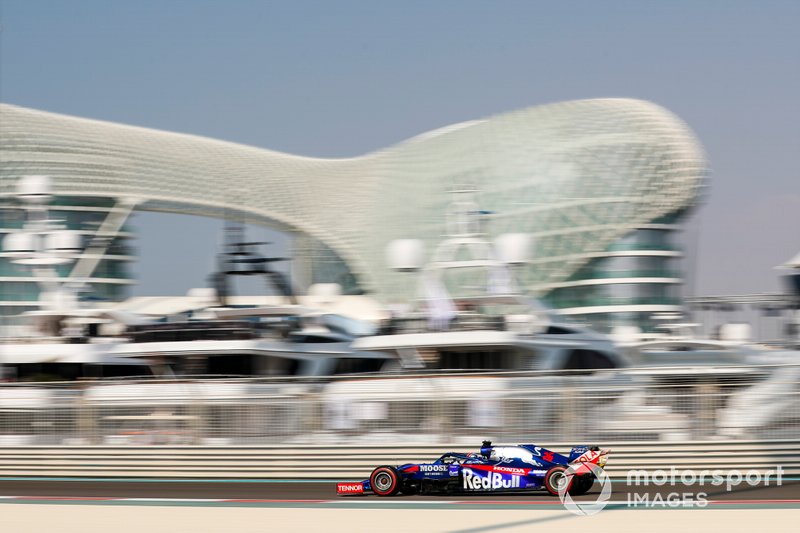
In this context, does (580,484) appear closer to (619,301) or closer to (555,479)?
(555,479)

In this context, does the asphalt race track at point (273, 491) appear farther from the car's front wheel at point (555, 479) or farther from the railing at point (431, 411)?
the railing at point (431, 411)

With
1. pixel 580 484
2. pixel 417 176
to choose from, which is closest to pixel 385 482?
pixel 580 484

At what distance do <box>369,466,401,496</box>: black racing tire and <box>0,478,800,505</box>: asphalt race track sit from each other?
162mm

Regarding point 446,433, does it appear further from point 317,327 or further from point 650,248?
point 650,248

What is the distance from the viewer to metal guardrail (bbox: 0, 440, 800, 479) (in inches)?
693

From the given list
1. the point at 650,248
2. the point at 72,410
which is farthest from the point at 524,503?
the point at 650,248

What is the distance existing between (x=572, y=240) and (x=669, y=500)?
6252 cm

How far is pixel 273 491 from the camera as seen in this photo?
1761cm

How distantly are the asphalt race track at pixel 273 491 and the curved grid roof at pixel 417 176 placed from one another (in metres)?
58.8

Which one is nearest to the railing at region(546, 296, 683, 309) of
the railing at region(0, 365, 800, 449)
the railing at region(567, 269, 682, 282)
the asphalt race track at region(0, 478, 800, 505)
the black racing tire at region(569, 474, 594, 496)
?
the railing at region(567, 269, 682, 282)

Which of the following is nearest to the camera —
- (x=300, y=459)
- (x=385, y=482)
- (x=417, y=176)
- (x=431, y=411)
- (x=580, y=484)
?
(x=580, y=484)

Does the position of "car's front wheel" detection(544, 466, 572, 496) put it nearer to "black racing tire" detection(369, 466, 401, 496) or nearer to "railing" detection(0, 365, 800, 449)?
"black racing tire" detection(369, 466, 401, 496)

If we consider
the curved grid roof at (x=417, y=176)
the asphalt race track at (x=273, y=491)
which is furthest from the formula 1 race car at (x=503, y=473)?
the curved grid roof at (x=417, y=176)

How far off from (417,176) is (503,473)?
72.4m
